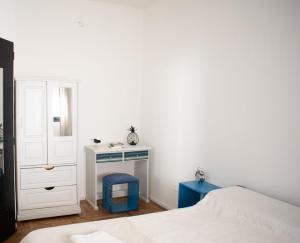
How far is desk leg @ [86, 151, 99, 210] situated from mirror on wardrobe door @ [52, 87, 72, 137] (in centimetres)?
54

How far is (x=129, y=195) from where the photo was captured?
159 inches

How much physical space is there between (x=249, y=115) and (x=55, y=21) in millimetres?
2913

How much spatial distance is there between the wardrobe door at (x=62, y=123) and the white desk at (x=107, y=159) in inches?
12.8

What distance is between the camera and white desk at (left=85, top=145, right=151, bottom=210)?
12.8ft

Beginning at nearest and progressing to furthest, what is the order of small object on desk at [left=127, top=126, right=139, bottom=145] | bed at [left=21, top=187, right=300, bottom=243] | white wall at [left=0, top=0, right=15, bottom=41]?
bed at [left=21, top=187, right=300, bottom=243]
white wall at [left=0, top=0, right=15, bottom=41]
small object on desk at [left=127, top=126, right=139, bottom=145]

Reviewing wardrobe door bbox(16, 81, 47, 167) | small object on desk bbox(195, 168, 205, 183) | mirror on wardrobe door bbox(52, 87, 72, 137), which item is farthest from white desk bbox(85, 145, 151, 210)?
small object on desk bbox(195, 168, 205, 183)

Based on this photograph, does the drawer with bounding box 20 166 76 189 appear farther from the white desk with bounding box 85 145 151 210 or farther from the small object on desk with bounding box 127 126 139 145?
the small object on desk with bounding box 127 126 139 145

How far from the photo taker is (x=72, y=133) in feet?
12.2

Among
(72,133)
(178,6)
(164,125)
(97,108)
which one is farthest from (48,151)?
(178,6)

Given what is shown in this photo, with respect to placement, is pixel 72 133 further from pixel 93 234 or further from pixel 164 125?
pixel 93 234

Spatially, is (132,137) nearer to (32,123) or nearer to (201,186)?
(32,123)

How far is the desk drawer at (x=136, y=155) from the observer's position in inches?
161

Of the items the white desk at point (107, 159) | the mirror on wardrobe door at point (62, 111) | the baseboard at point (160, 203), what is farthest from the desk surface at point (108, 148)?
the baseboard at point (160, 203)

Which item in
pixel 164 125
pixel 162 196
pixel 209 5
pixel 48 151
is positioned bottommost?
pixel 162 196
